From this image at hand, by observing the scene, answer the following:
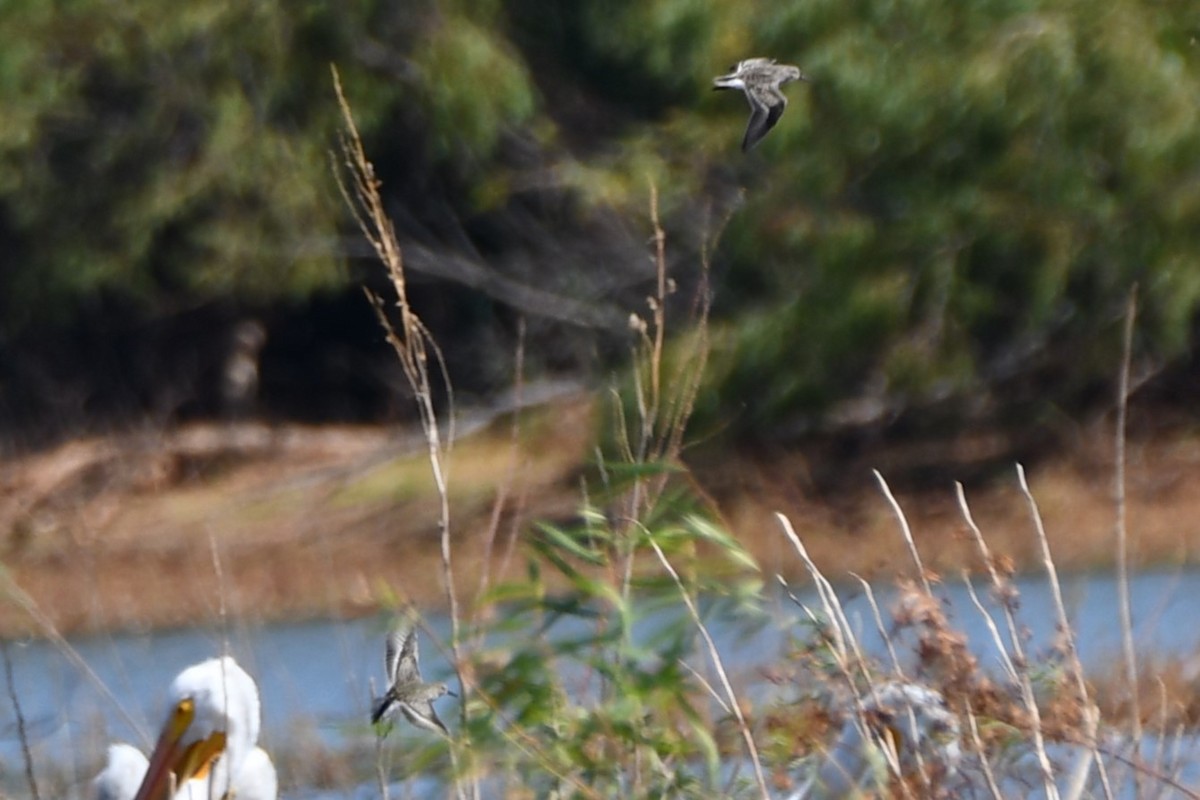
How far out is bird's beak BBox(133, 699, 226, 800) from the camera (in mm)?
4145

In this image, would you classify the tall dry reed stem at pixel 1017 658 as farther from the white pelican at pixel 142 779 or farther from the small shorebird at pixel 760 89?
the white pelican at pixel 142 779

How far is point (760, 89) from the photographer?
4328 millimetres

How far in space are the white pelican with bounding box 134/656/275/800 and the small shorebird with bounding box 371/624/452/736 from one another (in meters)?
0.53

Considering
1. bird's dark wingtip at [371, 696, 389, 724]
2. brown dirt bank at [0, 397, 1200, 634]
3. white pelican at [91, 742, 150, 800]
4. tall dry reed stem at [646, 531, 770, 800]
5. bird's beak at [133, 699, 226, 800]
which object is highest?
tall dry reed stem at [646, 531, 770, 800]

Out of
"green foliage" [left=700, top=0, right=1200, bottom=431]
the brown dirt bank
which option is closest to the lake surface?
the brown dirt bank

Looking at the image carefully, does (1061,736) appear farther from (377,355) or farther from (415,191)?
(377,355)

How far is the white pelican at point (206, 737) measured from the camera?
4.08m

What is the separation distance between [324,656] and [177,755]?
17.8 feet

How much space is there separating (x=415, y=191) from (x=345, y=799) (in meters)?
9.04

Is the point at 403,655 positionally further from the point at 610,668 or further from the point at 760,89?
the point at 760,89

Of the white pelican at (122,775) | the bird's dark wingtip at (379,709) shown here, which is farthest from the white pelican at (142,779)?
the bird's dark wingtip at (379,709)

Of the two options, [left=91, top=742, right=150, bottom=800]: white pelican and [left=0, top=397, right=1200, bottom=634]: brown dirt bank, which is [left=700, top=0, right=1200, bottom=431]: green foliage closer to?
[left=0, top=397, right=1200, bottom=634]: brown dirt bank

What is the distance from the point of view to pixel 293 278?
13.4 metres

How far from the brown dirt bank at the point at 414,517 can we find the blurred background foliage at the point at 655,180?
423mm
